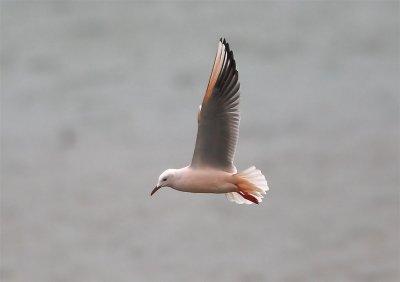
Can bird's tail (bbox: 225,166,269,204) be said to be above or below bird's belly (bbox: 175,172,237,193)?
above

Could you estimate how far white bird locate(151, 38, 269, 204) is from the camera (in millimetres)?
8070

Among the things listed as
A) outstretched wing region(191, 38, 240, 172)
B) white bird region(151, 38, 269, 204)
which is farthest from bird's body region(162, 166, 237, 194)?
outstretched wing region(191, 38, 240, 172)

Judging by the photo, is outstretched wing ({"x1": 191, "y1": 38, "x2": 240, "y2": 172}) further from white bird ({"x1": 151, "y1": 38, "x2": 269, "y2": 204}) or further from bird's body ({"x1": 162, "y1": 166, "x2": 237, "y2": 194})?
Result: bird's body ({"x1": 162, "y1": 166, "x2": 237, "y2": 194})

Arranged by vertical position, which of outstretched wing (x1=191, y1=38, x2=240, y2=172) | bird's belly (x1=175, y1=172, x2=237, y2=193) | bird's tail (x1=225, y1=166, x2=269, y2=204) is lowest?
bird's belly (x1=175, y1=172, x2=237, y2=193)

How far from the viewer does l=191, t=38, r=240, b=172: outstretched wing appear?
8055 mm

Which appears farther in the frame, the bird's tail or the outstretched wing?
the bird's tail

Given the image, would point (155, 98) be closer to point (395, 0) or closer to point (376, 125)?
point (376, 125)

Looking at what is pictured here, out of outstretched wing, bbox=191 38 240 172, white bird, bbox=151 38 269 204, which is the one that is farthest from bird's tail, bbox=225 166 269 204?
outstretched wing, bbox=191 38 240 172

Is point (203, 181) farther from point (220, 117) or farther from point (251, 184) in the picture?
point (220, 117)

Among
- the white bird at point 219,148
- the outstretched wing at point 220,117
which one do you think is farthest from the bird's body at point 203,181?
the outstretched wing at point 220,117

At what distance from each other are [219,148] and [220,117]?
0.96 feet

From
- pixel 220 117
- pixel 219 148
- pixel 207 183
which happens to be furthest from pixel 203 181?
pixel 220 117

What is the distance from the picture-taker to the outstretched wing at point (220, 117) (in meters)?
8.05

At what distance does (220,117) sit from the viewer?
8.19 m
